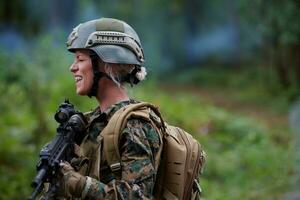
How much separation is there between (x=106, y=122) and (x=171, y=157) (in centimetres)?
36

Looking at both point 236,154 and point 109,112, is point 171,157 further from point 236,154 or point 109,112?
point 236,154

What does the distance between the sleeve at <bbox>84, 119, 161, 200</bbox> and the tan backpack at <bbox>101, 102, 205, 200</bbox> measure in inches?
2.4

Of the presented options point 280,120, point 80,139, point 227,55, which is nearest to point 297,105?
point 280,120

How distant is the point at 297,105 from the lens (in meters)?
15.4

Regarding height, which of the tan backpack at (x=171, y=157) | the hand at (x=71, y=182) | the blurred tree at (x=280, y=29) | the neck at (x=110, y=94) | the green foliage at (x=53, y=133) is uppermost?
the blurred tree at (x=280, y=29)

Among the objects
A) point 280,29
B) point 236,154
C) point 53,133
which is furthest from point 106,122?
point 280,29

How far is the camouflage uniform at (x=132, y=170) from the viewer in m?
2.91

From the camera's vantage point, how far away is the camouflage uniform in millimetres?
2914

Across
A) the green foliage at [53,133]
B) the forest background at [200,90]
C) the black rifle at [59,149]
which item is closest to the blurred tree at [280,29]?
the forest background at [200,90]

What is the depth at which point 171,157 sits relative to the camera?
10.4 ft

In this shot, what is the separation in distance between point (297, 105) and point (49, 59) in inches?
272

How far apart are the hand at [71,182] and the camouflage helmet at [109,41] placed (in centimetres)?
57

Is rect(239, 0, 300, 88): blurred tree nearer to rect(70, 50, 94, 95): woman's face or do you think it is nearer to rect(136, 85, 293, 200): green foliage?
rect(136, 85, 293, 200): green foliage

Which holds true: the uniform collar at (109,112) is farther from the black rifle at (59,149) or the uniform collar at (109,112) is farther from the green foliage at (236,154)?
the green foliage at (236,154)
